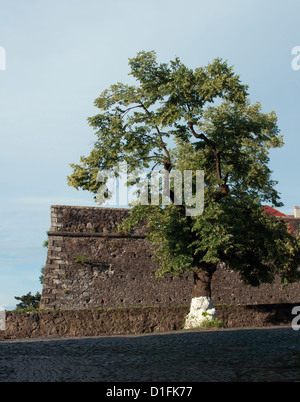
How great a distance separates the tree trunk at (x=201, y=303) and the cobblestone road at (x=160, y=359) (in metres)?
3.51

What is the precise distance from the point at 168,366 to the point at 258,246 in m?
10.5

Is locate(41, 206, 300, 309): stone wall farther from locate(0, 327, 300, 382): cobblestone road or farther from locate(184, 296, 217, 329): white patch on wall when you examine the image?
locate(0, 327, 300, 382): cobblestone road

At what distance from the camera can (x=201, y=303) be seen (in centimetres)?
1778

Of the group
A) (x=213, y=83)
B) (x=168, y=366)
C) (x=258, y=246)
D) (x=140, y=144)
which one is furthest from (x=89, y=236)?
(x=168, y=366)

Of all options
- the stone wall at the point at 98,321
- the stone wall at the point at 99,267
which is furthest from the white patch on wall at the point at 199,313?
the stone wall at the point at 99,267

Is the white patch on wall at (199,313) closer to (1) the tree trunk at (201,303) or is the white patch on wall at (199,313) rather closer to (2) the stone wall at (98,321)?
(1) the tree trunk at (201,303)

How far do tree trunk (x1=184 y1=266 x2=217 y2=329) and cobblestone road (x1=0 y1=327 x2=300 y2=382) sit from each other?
3.51 meters

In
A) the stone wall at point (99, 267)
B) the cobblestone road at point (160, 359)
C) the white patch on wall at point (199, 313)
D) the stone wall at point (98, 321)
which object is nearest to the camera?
the cobblestone road at point (160, 359)

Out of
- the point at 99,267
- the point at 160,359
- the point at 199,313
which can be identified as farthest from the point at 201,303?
the point at 160,359

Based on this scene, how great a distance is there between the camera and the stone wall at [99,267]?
23.1 metres

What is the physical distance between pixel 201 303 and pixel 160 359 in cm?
820

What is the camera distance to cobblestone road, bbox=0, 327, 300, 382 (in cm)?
802
